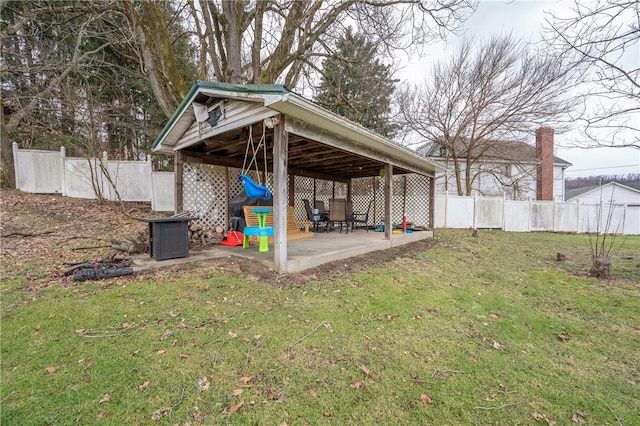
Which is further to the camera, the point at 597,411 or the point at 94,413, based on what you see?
the point at 597,411

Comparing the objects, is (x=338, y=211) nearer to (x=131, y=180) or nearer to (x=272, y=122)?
(x=272, y=122)

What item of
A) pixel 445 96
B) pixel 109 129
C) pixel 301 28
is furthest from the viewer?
pixel 445 96

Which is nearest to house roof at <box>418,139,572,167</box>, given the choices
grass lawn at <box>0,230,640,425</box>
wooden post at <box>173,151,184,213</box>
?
grass lawn at <box>0,230,640,425</box>

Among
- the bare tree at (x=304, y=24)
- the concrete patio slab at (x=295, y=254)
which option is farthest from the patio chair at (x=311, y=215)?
the bare tree at (x=304, y=24)

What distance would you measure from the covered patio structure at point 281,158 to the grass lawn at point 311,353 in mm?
1397

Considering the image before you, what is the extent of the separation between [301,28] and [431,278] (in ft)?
28.4

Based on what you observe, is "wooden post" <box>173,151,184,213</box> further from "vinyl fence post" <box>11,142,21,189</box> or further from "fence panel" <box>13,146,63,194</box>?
"vinyl fence post" <box>11,142,21,189</box>

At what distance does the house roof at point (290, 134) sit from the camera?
3.58 meters

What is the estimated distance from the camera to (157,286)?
11.1ft

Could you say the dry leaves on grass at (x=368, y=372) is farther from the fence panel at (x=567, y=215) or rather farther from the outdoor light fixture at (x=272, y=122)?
the fence panel at (x=567, y=215)

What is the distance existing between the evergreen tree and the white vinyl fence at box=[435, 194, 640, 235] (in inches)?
213

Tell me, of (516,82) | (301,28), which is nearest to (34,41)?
(301,28)

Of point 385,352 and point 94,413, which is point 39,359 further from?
point 385,352

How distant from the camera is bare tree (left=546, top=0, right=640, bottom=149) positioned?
419 cm
